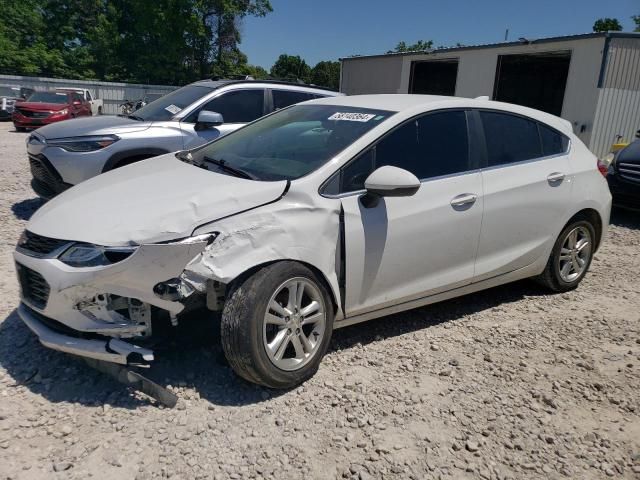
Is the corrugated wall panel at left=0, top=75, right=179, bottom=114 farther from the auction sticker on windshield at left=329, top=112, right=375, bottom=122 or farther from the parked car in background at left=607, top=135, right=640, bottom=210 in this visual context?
the auction sticker on windshield at left=329, top=112, right=375, bottom=122

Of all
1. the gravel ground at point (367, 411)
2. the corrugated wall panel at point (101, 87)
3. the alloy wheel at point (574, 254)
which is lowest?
the gravel ground at point (367, 411)

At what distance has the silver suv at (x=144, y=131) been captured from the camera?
5.87 meters

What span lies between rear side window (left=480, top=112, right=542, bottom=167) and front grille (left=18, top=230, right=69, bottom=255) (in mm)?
3011

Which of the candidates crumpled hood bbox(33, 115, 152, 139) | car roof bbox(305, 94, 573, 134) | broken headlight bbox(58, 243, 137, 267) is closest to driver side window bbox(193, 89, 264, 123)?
crumpled hood bbox(33, 115, 152, 139)

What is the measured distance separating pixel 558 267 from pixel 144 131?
4593mm

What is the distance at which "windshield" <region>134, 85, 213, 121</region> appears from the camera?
6.54 meters

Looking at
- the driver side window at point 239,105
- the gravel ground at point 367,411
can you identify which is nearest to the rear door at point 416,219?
the gravel ground at point 367,411

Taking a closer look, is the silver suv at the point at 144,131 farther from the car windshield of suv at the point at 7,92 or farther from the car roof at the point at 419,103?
the car windshield of suv at the point at 7,92

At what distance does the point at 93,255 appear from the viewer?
9.36 feet

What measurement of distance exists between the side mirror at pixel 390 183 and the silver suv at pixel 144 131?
3401 mm

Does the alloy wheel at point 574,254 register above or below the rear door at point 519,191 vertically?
below

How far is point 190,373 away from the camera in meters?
3.29

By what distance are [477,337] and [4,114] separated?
83.4 ft

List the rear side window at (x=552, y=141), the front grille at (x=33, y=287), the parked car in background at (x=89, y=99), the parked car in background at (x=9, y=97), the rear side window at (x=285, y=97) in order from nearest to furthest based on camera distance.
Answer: the front grille at (x=33, y=287) → the rear side window at (x=552, y=141) → the rear side window at (x=285, y=97) → the parked car in background at (x=89, y=99) → the parked car in background at (x=9, y=97)
